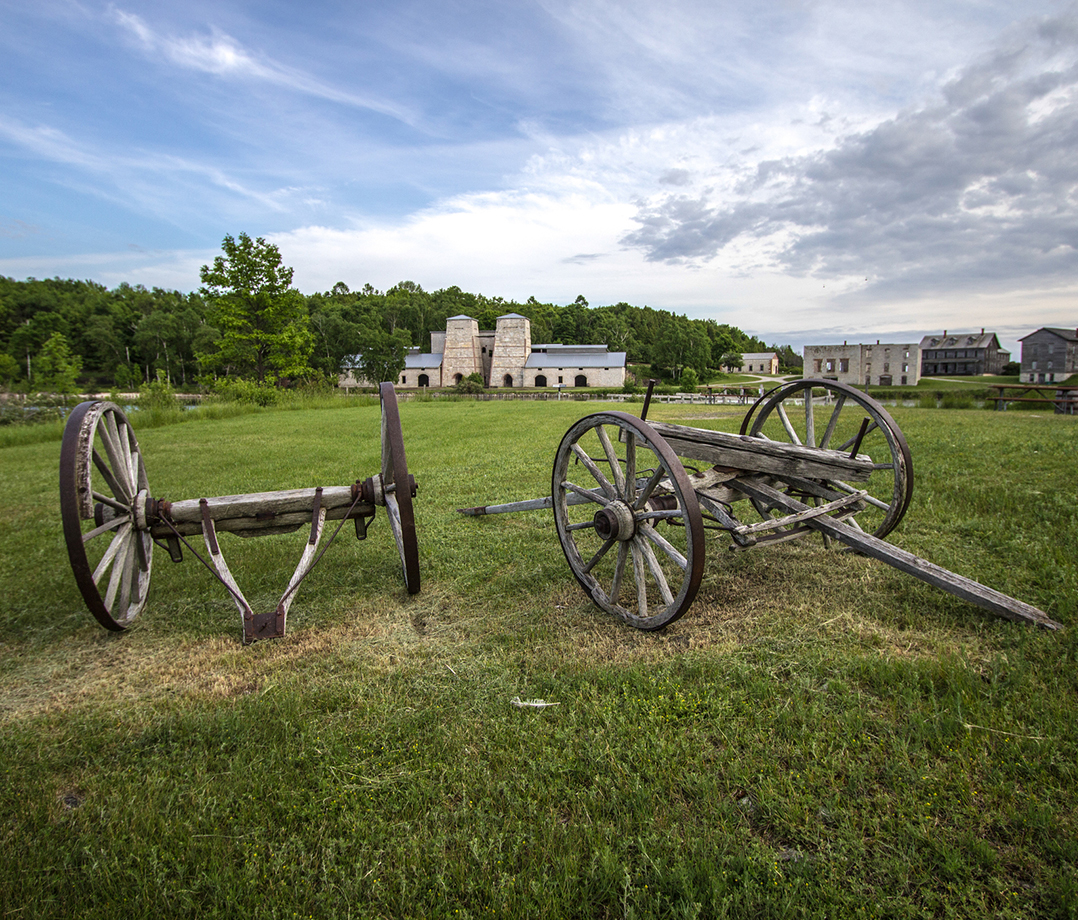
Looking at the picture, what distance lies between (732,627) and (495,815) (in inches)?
81.0

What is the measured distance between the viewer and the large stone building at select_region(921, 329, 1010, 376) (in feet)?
240

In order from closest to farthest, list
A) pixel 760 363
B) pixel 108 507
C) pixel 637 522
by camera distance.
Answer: pixel 637 522 → pixel 108 507 → pixel 760 363

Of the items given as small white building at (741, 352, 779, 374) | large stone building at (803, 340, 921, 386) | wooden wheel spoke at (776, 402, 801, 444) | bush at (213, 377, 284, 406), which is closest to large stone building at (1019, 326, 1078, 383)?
large stone building at (803, 340, 921, 386)

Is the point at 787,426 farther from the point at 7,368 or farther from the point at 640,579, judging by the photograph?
the point at 7,368

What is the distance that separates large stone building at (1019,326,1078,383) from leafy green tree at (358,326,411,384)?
65869mm

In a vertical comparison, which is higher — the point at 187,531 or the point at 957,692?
the point at 187,531

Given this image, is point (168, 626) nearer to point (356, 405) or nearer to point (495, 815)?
point (495, 815)

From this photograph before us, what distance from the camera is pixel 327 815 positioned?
2230 mm

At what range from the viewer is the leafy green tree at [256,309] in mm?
30641

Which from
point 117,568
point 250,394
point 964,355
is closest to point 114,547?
point 117,568

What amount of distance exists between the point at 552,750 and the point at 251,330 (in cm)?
3364

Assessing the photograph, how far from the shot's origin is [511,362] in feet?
238

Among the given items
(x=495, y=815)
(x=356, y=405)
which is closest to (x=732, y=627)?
(x=495, y=815)

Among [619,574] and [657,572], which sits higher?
[657,572]
